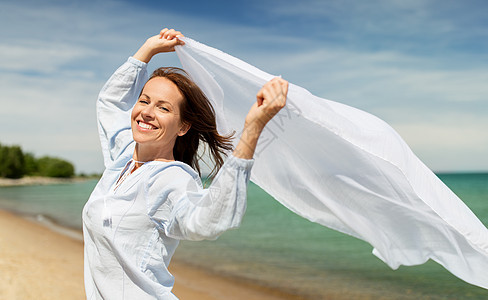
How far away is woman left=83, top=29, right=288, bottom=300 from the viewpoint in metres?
1.48

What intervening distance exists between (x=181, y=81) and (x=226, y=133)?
0.42 metres

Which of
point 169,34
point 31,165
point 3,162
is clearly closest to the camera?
point 169,34

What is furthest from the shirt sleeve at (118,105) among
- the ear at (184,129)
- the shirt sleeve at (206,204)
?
the shirt sleeve at (206,204)

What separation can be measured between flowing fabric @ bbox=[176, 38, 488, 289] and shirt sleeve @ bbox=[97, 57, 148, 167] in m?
0.36

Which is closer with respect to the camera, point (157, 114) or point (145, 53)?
point (157, 114)

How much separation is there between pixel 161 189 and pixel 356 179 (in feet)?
2.66

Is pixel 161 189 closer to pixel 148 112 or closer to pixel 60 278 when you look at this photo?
pixel 148 112

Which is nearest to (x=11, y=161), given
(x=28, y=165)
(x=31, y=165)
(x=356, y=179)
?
(x=28, y=165)

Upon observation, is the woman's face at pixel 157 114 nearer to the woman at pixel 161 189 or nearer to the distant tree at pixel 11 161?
the woman at pixel 161 189

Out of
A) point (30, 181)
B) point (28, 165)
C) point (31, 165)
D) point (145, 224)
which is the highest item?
point (145, 224)

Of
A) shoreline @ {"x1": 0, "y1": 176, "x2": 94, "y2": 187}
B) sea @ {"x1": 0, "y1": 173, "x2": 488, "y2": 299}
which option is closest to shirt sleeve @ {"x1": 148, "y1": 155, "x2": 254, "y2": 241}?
sea @ {"x1": 0, "y1": 173, "x2": 488, "y2": 299}

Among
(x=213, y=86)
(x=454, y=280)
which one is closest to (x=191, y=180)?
(x=213, y=86)

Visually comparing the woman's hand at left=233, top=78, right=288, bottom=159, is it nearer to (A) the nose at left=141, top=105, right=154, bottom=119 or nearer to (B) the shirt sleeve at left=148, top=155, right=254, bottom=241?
(B) the shirt sleeve at left=148, top=155, right=254, bottom=241

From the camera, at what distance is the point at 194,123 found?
2191mm
